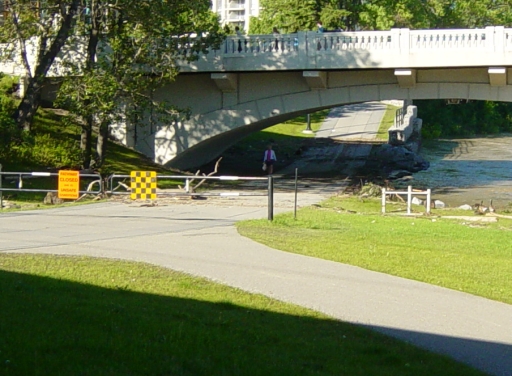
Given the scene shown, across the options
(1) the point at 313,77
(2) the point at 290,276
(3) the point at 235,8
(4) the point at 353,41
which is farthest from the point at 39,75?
(3) the point at 235,8

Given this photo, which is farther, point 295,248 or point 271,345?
point 295,248

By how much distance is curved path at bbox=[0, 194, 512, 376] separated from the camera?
813cm

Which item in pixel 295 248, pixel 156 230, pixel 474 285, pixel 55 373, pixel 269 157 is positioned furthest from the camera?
pixel 269 157

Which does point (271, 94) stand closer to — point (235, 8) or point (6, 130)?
point (6, 130)

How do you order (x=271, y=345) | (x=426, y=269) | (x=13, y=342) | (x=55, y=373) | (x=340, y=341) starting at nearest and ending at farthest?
(x=55, y=373)
(x=13, y=342)
(x=271, y=345)
(x=340, y=341)
(x=426, y=269)

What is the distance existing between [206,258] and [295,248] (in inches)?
73.6

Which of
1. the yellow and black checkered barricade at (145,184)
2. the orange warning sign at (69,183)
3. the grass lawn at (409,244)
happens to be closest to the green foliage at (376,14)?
the grass lawn at (409,244)

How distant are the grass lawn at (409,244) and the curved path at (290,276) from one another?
0.47 meters

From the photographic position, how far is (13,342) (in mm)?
6164

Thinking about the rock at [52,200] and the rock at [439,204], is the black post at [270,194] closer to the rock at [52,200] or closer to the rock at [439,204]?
the rock at [52,200]

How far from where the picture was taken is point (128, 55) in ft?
85.3

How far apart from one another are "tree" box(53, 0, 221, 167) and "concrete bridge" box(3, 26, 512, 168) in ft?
3.74

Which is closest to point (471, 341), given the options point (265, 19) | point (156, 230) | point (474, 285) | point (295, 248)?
point (474, 285)

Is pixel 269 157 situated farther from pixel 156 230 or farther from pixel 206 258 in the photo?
pixel 206 258
